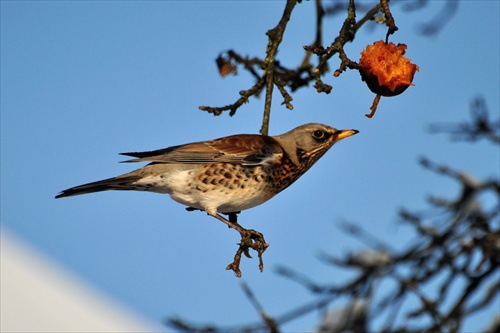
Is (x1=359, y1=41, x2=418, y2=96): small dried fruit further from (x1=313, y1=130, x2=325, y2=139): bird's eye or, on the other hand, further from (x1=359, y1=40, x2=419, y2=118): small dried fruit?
(x1=313, y1=130, x2=325, y2=139): bird's eye

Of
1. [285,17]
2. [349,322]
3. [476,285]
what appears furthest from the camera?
[285,17]

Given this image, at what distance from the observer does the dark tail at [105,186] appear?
490 cm

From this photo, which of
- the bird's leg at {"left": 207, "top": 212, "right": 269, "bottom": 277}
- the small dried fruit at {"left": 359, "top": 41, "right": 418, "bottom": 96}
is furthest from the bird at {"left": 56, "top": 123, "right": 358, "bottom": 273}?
the small dried fruit at {"left": 359, "top": 41, "right": 418, "bottom": 96}

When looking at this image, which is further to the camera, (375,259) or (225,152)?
(225,152)

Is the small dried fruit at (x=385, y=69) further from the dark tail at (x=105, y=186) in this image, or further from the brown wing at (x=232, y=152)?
the dark tail at (x=105, y=186)

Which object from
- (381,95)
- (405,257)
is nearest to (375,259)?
(405,257)

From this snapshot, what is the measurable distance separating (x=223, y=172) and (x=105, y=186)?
82cm

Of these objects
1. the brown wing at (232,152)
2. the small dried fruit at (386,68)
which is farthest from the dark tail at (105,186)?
the small dried fruit at (386,68)

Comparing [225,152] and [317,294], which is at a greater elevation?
[225,152]

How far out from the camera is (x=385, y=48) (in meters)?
4.27

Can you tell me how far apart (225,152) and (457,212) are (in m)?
1.82

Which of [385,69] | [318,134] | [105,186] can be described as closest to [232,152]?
[318,134]

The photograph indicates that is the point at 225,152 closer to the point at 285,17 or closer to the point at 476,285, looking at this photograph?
the point at 285,17

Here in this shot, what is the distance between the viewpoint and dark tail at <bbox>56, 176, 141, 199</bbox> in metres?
4.90
